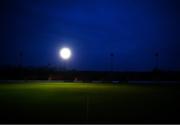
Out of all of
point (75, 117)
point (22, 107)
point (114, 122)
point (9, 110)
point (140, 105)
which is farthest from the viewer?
point (140, 105)

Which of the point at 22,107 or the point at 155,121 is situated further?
the point at 22,107

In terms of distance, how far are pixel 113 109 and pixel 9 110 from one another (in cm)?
587

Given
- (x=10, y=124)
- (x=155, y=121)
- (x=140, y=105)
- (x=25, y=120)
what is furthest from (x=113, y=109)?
(x=10, y=124)

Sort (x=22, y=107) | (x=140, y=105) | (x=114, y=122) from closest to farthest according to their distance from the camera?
(x=114, y=122) → (x=22, y=107) → (x=140, y=105)

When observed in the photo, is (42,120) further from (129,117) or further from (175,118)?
(175,118)

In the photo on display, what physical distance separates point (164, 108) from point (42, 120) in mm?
8662

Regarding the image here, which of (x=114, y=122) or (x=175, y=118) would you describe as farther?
(x=175, y=118)

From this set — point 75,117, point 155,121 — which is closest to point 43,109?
point 75,117

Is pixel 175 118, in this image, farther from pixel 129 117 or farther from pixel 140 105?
pixel 140 105

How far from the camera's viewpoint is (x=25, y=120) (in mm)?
18469

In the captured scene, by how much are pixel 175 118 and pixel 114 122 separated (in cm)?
353

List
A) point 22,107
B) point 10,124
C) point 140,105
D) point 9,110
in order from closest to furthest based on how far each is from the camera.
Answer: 1. point 10,124
2. point 9,110
3. point 22,107
4. point 140,105

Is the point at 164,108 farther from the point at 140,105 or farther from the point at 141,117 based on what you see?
the point at 141,117

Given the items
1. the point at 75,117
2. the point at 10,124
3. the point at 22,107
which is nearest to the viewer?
the point at 10,124
